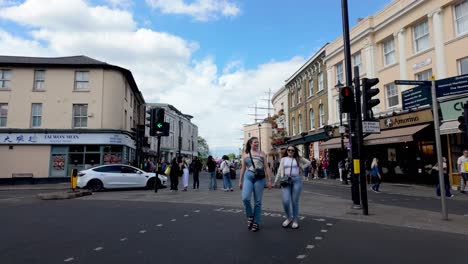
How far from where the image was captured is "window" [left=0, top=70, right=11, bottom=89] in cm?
2631

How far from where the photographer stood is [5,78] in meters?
26.4

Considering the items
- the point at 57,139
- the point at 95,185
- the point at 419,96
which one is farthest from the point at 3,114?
the point at 419,96

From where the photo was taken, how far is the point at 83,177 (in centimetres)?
1716

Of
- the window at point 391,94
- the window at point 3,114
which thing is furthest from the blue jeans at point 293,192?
the window at point 3,114

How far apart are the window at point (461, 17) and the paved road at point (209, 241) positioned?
45.7 ft

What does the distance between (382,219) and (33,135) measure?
2532 cm

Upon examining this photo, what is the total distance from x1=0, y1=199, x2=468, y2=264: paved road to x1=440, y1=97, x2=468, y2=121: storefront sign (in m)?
11.6

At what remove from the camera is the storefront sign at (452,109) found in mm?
16016

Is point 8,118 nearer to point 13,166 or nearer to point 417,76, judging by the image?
point 13,166

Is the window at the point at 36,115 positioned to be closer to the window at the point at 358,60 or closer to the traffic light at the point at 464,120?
the window at the point at 358,60

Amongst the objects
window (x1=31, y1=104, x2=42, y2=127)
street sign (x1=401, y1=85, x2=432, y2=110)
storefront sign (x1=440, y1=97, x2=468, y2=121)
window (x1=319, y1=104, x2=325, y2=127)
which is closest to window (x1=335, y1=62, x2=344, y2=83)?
window (x1=319, y1=104, x2=325, y2=127)

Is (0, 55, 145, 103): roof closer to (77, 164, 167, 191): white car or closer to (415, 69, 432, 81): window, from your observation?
(77, 164, 167, 191): white car

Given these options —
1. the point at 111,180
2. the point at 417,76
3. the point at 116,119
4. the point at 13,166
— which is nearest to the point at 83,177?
the point at 111,180

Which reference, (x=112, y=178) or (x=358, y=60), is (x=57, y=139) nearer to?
(x=112, y=178)
